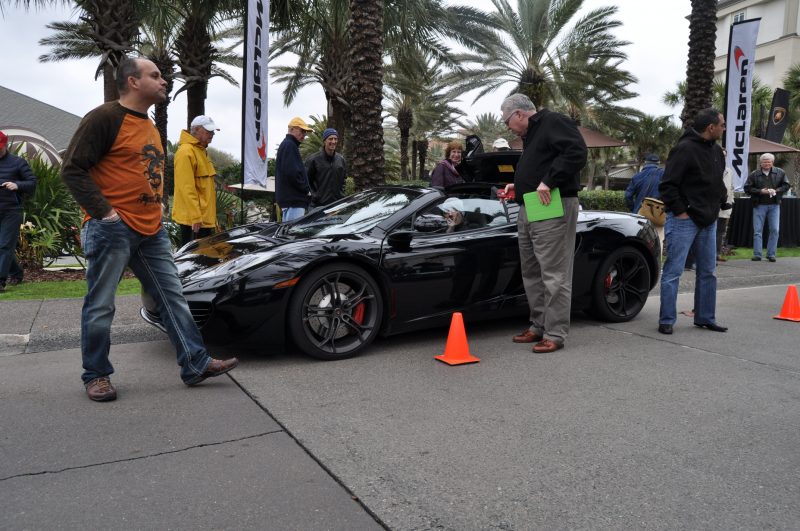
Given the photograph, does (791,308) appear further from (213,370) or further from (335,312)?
(213,370)

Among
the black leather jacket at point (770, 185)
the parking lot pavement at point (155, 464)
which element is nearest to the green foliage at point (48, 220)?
the parking lot pavement at point (155, 464)

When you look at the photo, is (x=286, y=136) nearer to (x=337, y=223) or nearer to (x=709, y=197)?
(x=337, y=223)

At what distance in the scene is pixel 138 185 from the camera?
3633 mm

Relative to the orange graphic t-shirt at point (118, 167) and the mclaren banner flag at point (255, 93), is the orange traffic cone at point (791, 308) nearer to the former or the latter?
the orange graphic t-shirt at point (118, 167)

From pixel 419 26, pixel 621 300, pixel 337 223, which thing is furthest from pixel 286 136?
pixel 419 26

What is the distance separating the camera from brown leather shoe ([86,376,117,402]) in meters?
3.56

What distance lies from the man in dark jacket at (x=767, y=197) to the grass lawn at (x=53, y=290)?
33.0ft

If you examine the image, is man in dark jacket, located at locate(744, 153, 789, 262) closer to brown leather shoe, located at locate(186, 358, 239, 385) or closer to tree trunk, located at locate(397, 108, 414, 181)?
brown leather shoe, located at locate(186, 358, 239, 385)

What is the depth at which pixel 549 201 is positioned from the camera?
4.72 m

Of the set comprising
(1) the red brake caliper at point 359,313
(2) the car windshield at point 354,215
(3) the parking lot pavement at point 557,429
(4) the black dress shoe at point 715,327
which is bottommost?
(3) the parking lot pavement at point 557,429

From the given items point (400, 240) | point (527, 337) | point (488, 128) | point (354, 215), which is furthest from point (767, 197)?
point (488, 128)

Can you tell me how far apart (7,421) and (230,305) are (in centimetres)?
135

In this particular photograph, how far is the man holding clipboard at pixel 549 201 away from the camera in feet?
15.4

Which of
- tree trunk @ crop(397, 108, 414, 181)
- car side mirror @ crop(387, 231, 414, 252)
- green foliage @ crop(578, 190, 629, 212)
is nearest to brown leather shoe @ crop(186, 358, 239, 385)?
car side mirror @ crop(387, 231, 414, 252)
